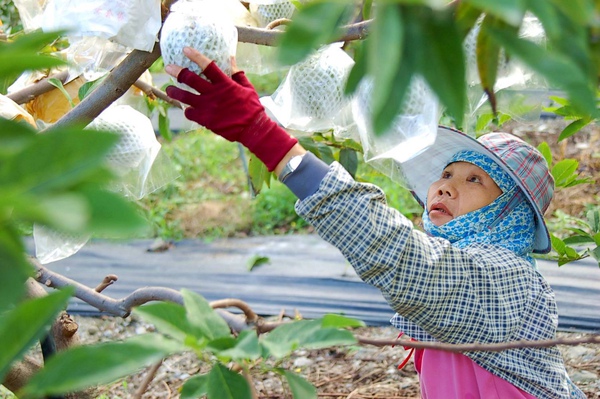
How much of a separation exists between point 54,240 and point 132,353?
0.92m

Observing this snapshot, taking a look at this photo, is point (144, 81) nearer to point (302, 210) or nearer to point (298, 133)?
point (298, 133)

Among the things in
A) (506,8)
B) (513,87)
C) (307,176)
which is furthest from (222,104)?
(506,8)

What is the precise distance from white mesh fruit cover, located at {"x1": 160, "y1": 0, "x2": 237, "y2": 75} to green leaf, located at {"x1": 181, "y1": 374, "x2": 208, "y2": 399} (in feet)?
1.50

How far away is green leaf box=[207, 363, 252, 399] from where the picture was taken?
2.07 ft

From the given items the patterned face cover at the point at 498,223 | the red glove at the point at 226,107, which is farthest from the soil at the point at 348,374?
the red glove at the point at 226,107

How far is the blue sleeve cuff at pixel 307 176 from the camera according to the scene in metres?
1.06

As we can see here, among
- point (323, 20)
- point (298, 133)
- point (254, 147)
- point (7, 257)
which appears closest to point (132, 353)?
point (7, 257)

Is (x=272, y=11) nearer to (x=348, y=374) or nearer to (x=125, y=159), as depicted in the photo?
(x=125, y=159)

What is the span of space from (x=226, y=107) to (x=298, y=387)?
0.42m

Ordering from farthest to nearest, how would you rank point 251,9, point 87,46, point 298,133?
point 298,133
point 251,9
point 87,46

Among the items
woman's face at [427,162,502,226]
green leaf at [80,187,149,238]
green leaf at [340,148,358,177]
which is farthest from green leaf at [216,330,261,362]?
green leaf at [340,148,358,177]

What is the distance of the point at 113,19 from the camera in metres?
1.07

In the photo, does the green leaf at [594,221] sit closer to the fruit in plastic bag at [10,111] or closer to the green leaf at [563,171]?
the green leaf at [563,171]

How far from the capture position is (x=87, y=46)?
1295mm
